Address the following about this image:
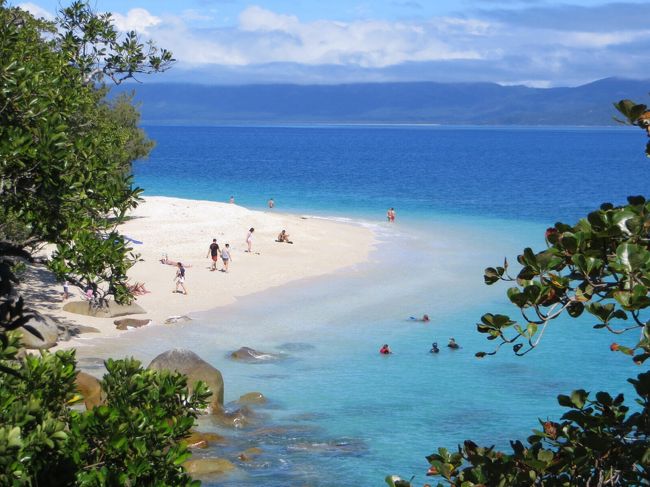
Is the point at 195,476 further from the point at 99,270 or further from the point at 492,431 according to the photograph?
the point at 492,431

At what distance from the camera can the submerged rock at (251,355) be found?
26188mm

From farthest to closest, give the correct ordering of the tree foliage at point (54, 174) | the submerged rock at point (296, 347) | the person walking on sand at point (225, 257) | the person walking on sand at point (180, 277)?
the person walking on sand at point (225, 257) → the person walking on sand at point (180, 277) → the submerged rock at point (296, 347) → the tree foliage at point (54, 174)

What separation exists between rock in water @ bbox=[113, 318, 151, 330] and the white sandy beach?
0.24 meters

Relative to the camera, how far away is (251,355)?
26.4m

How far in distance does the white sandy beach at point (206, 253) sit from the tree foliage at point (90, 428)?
60.4ft

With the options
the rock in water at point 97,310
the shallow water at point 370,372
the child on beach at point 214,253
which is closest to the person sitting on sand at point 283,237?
the shallow water at point 370,372

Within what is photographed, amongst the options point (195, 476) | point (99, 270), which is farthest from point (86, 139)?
point (195, 476)

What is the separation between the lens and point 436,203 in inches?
3078

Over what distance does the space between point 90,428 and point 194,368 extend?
14.0 meters

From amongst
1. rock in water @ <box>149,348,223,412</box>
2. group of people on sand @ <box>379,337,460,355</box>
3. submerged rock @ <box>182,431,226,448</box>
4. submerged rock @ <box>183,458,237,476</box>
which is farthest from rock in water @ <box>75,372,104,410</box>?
group of people on sand @ <box>379,337,460,355</box>

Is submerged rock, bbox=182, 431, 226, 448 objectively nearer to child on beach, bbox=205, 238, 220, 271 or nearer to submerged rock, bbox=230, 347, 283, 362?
submerged rock, bbox=230, 347, 283, 362

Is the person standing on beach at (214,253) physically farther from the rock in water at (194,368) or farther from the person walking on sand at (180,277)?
the rock in water at (194,368)

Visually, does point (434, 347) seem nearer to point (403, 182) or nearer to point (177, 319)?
point (177, 319)

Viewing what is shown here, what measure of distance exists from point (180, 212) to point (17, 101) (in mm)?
43026
